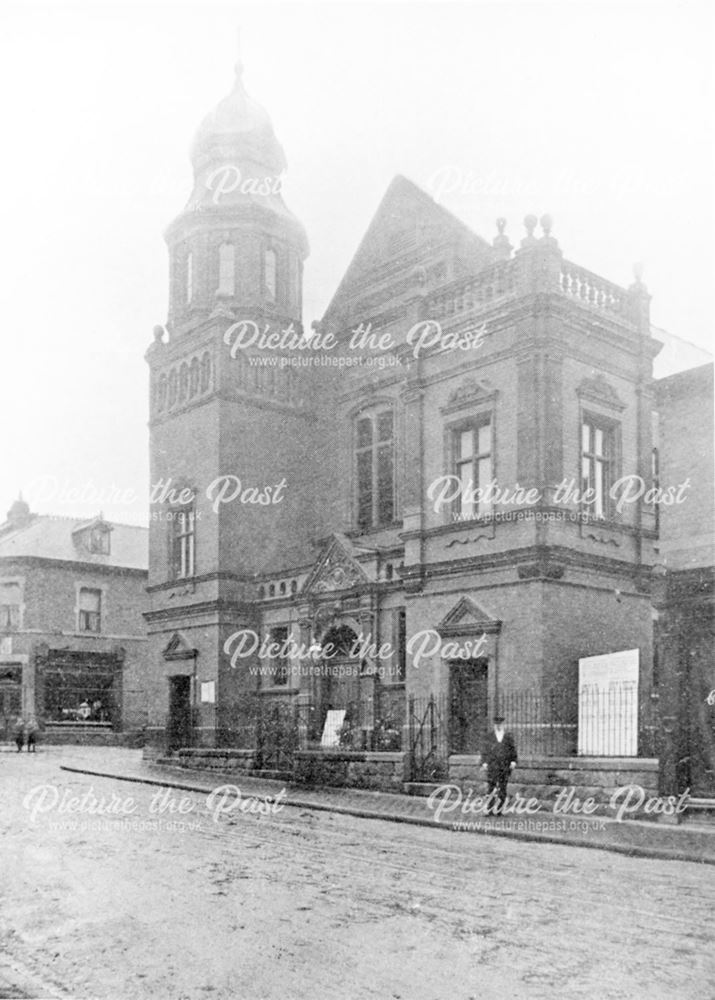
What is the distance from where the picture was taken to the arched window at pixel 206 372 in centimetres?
3050

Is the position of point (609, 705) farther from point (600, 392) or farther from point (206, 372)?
point (206, 372)

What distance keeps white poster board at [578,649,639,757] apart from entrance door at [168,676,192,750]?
13637 mm

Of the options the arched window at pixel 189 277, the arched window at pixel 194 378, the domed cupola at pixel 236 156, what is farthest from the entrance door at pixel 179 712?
the domed cupola at pixel 236 156

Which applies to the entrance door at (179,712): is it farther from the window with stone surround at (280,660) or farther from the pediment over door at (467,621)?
the pediment over door at (467,621)

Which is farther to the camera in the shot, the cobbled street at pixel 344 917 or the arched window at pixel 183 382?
the arched window at pixel 183 382

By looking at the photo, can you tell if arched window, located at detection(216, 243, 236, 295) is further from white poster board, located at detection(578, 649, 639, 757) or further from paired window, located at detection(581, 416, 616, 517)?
white poster board, located at detection(578, 649, 639, 757)

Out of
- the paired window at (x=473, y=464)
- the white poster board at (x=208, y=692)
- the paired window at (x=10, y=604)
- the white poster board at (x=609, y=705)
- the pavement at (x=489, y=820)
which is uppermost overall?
the paired window at (x=473, y=464)

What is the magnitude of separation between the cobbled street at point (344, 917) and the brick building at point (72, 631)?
33597 mm

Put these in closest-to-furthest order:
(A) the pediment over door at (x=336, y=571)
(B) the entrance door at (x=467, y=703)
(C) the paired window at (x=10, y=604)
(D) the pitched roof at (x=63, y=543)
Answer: (B) the entrance door at (x=467, y=703), (A) the pediment over door at (x=336, y=571), (C) the paired window at (x=10, y=604), (D) the pitched roof at (x=63, y=543)

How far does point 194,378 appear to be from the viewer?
3097 centimetres

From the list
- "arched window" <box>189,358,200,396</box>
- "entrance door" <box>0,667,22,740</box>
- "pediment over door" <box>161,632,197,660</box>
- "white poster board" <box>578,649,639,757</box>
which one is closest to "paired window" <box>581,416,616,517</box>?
"white poster board" <box>578,649,639,757</box>

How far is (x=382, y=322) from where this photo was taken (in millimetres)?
29672

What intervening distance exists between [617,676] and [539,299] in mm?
7411

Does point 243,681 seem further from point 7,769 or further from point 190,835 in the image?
point 190,835
